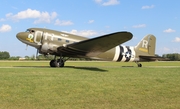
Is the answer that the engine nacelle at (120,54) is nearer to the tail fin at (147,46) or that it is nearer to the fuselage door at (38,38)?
the tail fin at (147,46)

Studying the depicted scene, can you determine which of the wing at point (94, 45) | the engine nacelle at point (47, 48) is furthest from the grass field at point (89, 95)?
the engine nacelle at point (47, 48)

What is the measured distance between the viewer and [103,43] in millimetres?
17953

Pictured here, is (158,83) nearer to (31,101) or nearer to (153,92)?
(153,92)

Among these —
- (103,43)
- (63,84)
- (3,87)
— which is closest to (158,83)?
(63,84)

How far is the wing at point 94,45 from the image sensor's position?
16.1 metres

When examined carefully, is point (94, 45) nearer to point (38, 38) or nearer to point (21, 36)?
point (38, 38)

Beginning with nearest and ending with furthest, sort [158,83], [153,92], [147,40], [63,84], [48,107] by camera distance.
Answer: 1. [48,107]
2. [153,92]
3. [63,84]
4. [158,83]
5. [147,40]

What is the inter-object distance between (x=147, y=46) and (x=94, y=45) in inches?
361

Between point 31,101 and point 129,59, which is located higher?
point 129,59

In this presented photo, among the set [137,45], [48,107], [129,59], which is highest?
[137,45]

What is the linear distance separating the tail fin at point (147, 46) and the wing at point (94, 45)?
6320 mm

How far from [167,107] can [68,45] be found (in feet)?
43.0

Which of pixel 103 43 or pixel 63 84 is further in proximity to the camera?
pixel 103 43

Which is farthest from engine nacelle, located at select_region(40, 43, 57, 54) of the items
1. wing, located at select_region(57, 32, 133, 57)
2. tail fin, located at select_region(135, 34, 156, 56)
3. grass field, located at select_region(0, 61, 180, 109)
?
tail fin, located at select_region(135, 34, 156, 56)
